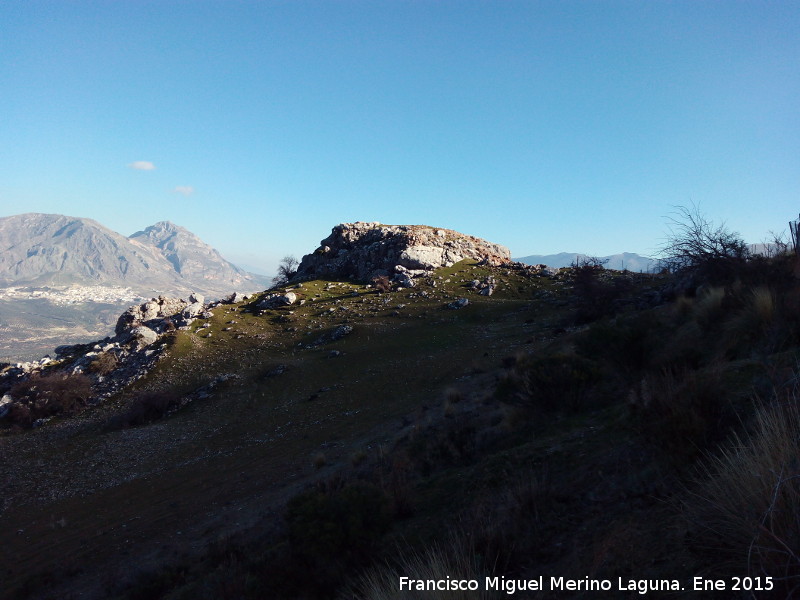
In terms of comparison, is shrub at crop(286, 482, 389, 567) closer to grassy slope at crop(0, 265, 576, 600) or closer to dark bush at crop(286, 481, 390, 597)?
dark bush at crop(286, 481, 390, 597)

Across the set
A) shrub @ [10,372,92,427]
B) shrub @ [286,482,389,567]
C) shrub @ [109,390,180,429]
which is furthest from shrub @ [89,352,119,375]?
shrub @ [286,482,389,567]

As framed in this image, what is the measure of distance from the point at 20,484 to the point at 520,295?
3462cm

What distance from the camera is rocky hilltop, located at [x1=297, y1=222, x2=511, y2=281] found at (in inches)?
1823

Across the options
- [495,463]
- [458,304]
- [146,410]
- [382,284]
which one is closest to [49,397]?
[146,410]

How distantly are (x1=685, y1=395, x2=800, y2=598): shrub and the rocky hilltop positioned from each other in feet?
136

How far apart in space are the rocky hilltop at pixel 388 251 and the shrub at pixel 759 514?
136ft

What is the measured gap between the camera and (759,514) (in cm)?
256

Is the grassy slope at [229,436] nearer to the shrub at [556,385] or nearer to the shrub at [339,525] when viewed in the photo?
the shrub at [339,525]

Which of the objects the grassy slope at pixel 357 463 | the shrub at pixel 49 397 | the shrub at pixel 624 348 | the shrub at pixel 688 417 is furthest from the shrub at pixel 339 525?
the shrub at pixel 49 397

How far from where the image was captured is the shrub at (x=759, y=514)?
2.28 metres

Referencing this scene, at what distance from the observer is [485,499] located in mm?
5223

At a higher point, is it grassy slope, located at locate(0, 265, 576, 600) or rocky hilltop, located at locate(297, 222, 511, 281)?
rocky hilltop, located at locate(297, 222, 511, 281)

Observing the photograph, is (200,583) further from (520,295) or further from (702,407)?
(520,295)

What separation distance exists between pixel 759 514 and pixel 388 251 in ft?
150
